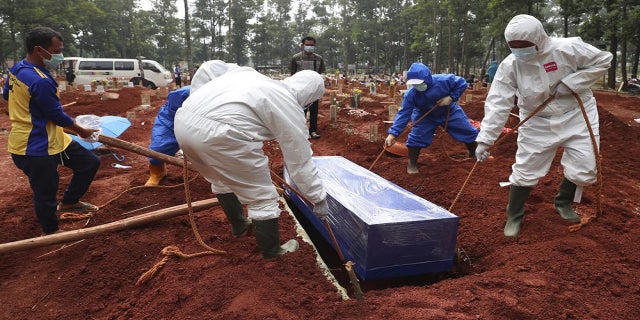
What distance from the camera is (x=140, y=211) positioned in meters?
3.95

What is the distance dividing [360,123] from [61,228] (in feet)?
24.7

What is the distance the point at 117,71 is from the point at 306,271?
84.4 feet

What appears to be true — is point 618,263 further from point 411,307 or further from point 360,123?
point 360,123

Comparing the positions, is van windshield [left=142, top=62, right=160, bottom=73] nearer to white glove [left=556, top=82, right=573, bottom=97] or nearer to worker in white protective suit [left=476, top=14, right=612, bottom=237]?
worker in white protective suit [left=476, top=14, right=612, bottom=237]

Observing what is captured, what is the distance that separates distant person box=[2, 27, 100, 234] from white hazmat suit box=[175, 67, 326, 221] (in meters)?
1.34

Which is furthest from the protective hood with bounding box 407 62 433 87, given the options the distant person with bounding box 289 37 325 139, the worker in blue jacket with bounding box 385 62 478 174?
the distant person with bounding box 289 37 325 139

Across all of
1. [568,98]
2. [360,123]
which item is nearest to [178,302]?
[568,98]

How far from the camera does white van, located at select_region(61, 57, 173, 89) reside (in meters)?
23.6

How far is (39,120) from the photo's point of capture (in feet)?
10.3

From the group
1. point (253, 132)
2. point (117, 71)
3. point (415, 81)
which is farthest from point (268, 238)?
point (117, 71)

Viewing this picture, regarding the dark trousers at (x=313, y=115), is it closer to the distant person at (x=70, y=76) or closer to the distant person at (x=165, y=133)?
the distant person at (x=165, y=133)

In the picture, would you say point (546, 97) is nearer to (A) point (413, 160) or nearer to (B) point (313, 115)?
(A) point (413, 160)

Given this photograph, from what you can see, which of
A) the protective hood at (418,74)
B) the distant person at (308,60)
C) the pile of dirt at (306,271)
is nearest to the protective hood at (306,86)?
the pile of dirt at (306,271)

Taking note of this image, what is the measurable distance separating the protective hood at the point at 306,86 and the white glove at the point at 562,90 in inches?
73.8
